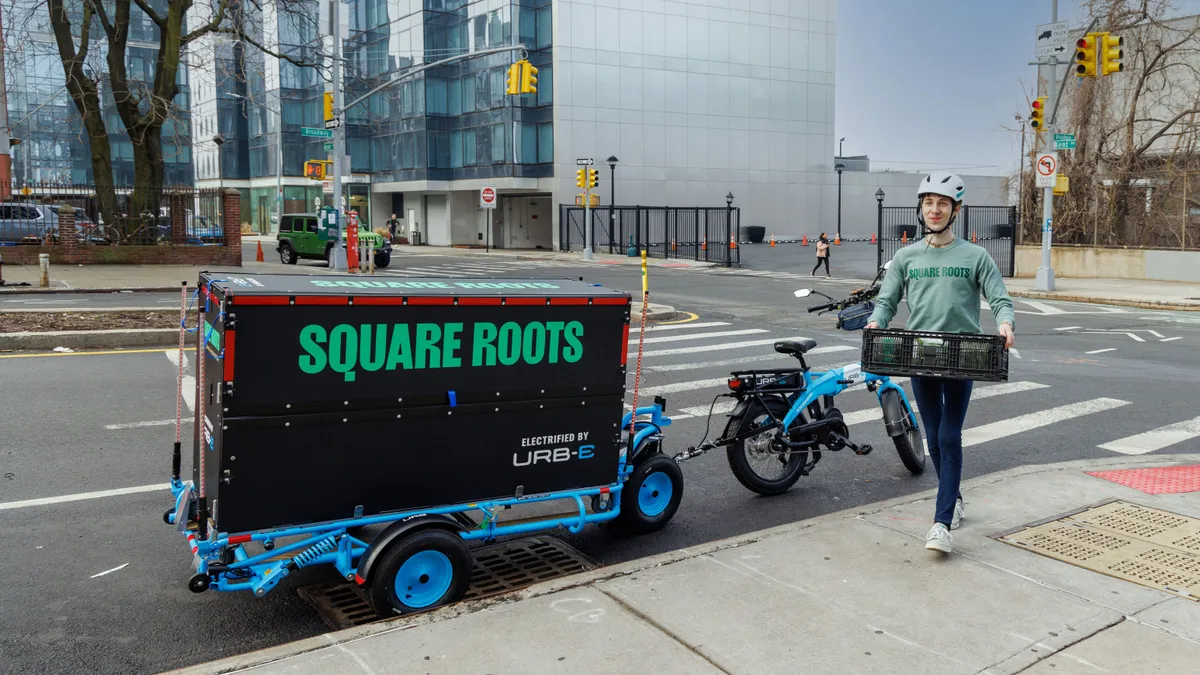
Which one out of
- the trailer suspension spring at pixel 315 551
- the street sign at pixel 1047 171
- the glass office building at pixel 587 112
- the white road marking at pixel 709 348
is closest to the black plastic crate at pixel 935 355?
the trailer suspension spring at pixel 315 551

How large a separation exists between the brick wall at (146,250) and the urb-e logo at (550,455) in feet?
92.2

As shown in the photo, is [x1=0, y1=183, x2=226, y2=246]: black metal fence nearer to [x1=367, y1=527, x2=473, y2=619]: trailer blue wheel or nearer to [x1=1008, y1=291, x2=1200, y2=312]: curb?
[x1=1008, y1=291, x2=1200, y2=312]: curb

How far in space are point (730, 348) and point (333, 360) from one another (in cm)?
1102

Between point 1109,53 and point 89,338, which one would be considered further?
point 1109,53

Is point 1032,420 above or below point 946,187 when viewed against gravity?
below

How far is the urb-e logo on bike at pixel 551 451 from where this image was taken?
553 centimetres

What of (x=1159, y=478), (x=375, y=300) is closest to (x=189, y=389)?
(x=375, y=300)

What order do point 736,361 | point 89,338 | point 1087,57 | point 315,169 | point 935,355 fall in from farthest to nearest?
point 315,169, point 1087,57, point 736,361, point 89,338, point 935,355

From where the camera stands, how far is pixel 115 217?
31328mm

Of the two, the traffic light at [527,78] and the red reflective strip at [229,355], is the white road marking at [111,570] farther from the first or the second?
the traffic light at [527,78]

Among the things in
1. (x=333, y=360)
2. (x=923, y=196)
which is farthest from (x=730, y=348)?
(x=333, y=360)

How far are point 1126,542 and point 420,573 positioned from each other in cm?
404

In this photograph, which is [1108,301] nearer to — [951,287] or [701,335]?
[701,335]

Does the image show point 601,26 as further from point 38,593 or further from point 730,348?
point 38,593
